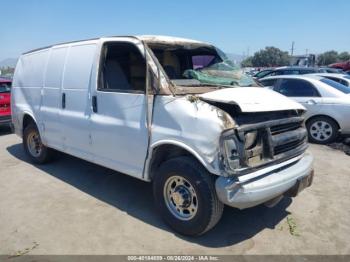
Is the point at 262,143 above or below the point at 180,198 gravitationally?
above

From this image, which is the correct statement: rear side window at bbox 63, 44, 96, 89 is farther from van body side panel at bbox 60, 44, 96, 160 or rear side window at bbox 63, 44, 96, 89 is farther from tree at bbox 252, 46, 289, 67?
tree at bbox 252, 46, 289, 67

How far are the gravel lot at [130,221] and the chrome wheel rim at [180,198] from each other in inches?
10.4

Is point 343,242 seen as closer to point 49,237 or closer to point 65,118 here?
point 49,237

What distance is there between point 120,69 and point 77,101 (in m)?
0.82

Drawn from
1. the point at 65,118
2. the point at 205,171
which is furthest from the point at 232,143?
the point at 65,118

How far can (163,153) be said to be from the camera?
3.87 metres

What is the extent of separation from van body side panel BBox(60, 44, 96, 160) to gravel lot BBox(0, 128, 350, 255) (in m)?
0.70

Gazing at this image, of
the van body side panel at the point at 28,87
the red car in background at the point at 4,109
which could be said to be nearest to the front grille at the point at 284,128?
the van body side panel at the point at 28,87

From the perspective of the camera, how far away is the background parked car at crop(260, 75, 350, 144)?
770cm

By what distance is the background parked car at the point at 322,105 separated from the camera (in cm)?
770

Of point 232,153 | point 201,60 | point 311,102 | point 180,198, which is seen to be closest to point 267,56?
point 311,102

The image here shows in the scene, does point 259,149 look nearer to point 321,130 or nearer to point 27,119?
point 27,119

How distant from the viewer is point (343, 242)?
11.8ft

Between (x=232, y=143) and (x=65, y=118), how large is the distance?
2949 millimetres
